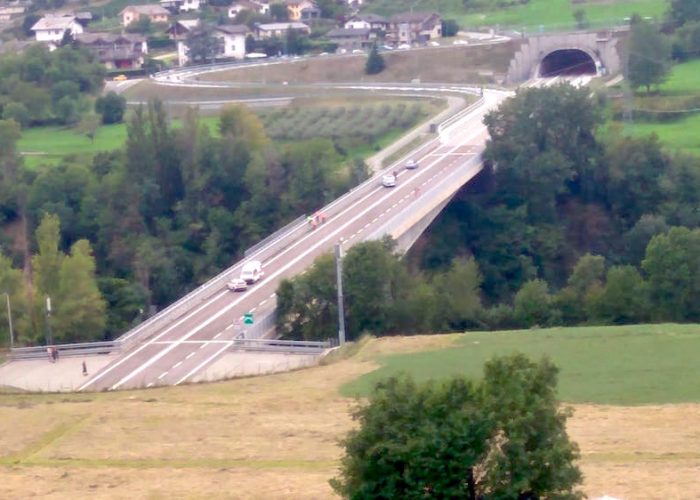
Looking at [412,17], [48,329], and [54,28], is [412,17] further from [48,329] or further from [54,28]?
[48,329]

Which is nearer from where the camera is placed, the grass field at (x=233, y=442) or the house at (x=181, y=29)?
the grass field at (x=233, y=442)

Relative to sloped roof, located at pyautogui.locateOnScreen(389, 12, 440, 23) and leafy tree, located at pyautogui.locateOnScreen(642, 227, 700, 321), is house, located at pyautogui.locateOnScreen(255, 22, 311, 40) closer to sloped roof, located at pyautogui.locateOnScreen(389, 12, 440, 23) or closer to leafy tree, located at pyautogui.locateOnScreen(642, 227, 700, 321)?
sloped roof, located at pyautogui.locateOnScreen(389, 12, 440, 23)

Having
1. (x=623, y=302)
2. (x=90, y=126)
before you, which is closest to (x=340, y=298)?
(x=623, y=302)

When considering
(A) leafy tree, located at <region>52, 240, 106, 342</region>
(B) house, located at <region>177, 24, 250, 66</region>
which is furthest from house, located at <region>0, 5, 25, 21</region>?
(A) leafy tree, located at <region>52, 240, 106, 342</region>

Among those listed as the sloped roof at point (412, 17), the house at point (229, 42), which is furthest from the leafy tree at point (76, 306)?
the sloped roof at point (412, 17)

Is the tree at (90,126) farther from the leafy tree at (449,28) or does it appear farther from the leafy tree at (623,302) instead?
the leafy tree at (623,302)

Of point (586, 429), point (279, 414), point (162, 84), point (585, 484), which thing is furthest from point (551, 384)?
point (162, 84)
